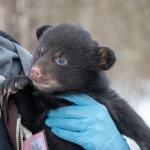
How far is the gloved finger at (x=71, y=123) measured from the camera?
2.78 meters

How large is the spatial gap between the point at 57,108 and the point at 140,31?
28.3 feet

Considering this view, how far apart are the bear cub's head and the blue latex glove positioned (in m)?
0.13

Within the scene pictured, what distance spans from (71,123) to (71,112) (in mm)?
76

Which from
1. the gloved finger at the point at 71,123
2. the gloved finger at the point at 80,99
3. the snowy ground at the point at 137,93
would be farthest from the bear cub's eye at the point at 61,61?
the snowy ground at the point at 137,93

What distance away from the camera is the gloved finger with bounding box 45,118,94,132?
278cm

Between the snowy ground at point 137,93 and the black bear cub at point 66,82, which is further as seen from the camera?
the snowy ground at point 137,93

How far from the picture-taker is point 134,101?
876 centimetres

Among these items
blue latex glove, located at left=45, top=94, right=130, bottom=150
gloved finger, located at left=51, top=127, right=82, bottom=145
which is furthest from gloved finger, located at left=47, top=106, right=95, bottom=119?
gloved finger, located at left=51, top=127, right=82, bottom=145

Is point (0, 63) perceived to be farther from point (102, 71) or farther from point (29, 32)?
point (29, 32)

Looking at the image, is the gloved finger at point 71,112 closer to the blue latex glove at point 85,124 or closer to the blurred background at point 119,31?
the blue latex glove at point 85,124

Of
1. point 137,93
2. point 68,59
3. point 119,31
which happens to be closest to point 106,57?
point 68,59

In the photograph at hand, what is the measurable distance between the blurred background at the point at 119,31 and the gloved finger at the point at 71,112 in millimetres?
4269

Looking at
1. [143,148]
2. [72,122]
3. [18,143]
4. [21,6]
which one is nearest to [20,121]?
[18,143]

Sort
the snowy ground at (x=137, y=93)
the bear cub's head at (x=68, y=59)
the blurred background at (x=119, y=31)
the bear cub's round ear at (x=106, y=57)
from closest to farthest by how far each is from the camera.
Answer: the bear cub's head at (x=68, y=59), the bear cub's round ear at (x=106, y=57), the blurred background at (x=119, y=31), the snowy ground at (x=137, y=93)
